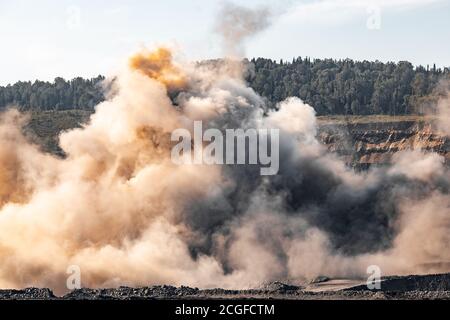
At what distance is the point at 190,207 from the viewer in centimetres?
9294

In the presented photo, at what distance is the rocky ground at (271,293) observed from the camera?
7456 centimetres

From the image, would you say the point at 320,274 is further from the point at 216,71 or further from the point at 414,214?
the point at 216,71

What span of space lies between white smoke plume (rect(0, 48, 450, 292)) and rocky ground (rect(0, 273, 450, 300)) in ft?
21.3

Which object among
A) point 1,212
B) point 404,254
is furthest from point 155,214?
point 404,254

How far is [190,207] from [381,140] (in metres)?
101
